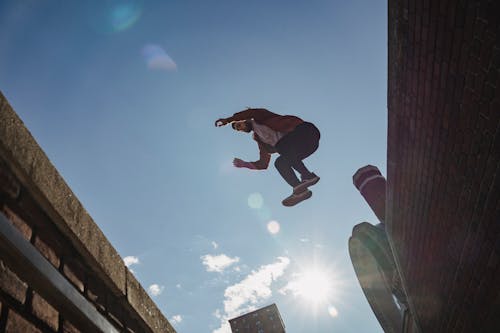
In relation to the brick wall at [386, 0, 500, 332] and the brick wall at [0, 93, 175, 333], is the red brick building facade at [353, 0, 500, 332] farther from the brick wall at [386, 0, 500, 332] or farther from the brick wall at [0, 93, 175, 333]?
the brick wall at [0, 93, 175, 333]

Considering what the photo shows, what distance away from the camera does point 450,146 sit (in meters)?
2.79

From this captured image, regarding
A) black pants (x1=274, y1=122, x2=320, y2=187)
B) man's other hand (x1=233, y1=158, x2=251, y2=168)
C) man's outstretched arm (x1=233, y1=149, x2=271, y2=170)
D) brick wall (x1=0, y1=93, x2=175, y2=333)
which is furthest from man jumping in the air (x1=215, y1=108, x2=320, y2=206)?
brick wall (x1=0, y1=93, x2=175, y2=333)

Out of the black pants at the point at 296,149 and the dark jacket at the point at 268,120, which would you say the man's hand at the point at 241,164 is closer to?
the dark jacket at the point at 268,120

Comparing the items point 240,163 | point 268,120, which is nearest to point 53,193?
point 268,120

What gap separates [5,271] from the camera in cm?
98

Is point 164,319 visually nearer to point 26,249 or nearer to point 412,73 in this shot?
point 26,249

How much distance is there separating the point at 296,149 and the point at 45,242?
3.32 m

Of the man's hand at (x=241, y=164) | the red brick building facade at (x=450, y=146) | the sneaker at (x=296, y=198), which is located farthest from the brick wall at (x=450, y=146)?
the man's hand at (x=241, y=164)

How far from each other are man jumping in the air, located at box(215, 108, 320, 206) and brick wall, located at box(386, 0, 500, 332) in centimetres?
93

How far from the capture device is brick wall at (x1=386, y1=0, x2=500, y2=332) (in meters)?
2.21

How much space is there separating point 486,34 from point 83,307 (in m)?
2.46

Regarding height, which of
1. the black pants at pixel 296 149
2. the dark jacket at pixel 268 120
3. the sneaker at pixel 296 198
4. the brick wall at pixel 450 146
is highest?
the dark jacket at pixel 268 120

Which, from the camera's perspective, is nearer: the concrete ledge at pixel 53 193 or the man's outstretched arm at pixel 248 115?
the concrete ledge at pixel 53 193

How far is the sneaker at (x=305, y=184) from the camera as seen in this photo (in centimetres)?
422
